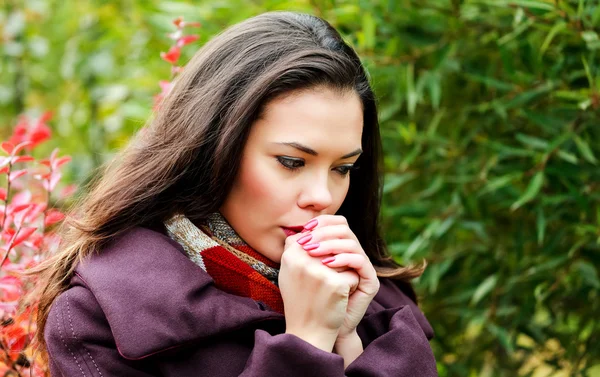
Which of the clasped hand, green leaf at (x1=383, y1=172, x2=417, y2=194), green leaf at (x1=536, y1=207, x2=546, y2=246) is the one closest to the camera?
the clasped hand

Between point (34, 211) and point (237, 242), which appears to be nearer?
point (237, 242)

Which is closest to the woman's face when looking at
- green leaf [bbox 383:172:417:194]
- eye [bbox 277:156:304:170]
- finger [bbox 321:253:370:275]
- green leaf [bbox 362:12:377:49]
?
eye [bbox 277:156:304:170]

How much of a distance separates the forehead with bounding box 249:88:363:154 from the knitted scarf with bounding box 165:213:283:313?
9.9 inches

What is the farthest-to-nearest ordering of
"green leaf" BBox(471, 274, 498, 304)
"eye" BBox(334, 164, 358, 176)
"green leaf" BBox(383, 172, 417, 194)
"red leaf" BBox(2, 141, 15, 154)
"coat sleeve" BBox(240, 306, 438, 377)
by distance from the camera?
"green leaf" BBox(383, 172, 417, 194) → "green leaf" BBox(471, 274, 498, 304) → "red leaf" BBox(2, 141, 15, 154) → "eye" BBox(334, 164, 358, 176) → "coat sleeve" BBox(240, 306, 438, 377)

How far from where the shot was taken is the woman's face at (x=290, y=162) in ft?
5.28

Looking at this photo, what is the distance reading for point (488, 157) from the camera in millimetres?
2764

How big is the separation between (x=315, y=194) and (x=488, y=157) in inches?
52.6

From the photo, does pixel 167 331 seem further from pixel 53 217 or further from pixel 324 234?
pixel 53 217

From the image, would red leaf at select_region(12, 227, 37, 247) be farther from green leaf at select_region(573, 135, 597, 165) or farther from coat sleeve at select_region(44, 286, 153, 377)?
green leaf at select_region(573, 135, 597, 165)

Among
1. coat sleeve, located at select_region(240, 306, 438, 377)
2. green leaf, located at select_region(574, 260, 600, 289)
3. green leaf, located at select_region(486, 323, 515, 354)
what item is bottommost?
green leaf, located at select_region(486, 323, 515, 354)

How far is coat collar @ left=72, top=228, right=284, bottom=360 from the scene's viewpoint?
1489 mm

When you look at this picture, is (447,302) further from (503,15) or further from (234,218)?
(234,218)

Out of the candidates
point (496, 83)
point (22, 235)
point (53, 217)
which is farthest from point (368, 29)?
point (22, 235)

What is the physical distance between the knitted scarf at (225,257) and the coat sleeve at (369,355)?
20cm
